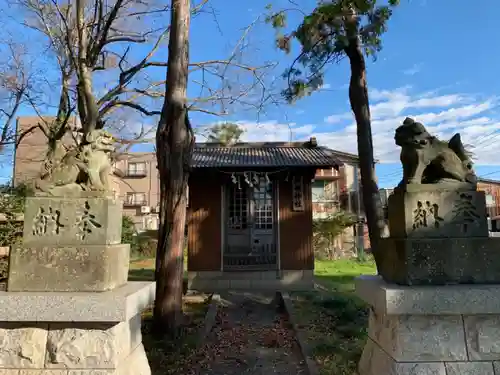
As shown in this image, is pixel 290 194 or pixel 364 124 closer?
pixel 364 124

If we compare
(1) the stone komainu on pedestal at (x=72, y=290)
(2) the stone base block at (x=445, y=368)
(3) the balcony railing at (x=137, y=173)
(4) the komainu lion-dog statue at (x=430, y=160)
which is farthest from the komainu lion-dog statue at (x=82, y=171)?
(3) the balcony railing at (x=137, y=173)

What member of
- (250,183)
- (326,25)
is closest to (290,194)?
(250,183)

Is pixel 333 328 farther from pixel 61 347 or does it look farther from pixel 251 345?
pixel 61 347

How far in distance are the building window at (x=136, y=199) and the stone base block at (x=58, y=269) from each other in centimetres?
2873

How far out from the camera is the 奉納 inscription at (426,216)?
2879 millimetres

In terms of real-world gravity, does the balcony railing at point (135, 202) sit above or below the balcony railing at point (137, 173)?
below

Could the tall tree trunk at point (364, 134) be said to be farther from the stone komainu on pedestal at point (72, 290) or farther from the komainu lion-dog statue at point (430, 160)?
the stone komainu on pedestal at point (72, 290)

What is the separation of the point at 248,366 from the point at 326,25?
269 inches

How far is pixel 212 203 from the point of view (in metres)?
11.7

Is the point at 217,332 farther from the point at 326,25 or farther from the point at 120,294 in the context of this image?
the point at 326,25

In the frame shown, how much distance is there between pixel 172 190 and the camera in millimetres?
6551

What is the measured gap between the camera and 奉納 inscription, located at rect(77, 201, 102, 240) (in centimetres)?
296

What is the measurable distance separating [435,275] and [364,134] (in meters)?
5.32

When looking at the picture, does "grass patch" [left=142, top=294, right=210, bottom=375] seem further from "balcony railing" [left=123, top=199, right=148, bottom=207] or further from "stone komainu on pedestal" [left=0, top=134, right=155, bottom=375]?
"balcony railing" [left=123, top=199, right=148, bottom=207]
